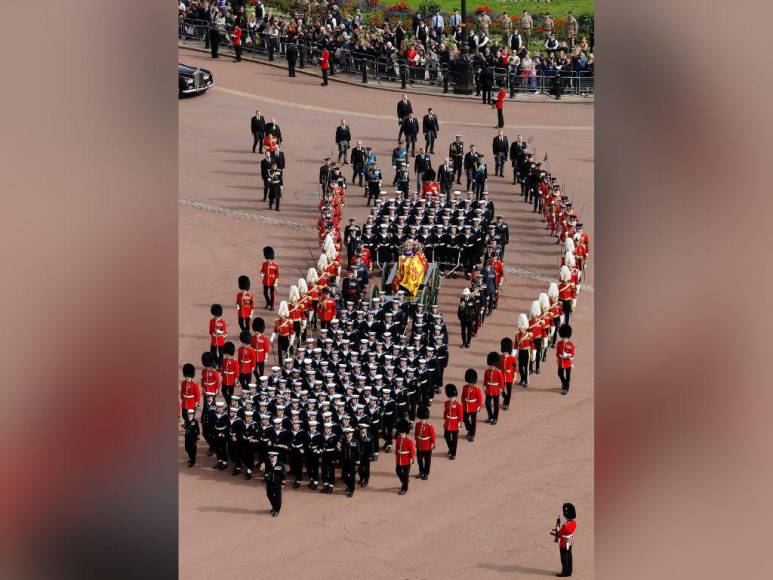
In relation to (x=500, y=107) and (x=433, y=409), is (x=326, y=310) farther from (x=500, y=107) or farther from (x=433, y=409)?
(x=500, y=107)

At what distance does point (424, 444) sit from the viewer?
22906 mm

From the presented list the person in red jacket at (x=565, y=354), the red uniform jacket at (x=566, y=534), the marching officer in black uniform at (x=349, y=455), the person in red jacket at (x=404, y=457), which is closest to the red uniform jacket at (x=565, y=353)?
the person in red jacket at (x=565, y=354)

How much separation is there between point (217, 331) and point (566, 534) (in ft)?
32.1

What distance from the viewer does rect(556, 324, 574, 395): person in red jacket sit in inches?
1044

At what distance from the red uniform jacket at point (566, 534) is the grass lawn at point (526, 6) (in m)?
38.6

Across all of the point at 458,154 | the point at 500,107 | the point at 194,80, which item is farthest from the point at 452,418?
the point at 194,80

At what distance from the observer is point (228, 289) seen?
32.1 m

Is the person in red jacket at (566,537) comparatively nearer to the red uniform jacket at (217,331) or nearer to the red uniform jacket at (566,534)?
the red uniform jacket at (566,534)

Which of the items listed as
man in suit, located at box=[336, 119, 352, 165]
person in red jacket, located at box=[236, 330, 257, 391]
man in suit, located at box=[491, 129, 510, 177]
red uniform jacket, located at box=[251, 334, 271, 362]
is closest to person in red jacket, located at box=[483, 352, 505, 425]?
red uniform jacket, located at box=[251, 334, 271, 362]
